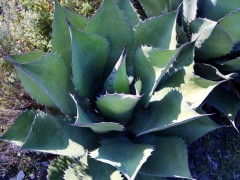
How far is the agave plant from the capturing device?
A: 153cm

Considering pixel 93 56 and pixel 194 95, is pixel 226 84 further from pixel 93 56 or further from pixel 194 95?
pixel 93 56

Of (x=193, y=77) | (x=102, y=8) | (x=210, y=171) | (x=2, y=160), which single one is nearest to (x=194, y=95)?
(x=193, y=77)

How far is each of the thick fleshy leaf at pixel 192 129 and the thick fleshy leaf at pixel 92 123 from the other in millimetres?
330

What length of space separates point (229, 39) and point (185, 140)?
56cm

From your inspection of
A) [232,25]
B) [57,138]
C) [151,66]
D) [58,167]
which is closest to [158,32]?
[151,66]

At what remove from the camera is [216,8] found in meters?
2.01

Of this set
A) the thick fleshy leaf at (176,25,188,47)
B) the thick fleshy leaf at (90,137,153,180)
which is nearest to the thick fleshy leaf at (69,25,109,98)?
the thick fleshy leaf at (90,137,153,180)

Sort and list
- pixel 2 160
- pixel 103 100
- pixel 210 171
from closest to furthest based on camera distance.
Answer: pixel 103 100, pixel 2 160, pixel 210 171

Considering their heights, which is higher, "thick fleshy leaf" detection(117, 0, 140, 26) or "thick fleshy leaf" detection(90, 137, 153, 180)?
"thick fleshy leaf" detection(117, 0, 140, 26)

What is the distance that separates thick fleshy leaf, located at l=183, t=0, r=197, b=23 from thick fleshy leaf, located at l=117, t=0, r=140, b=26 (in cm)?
36

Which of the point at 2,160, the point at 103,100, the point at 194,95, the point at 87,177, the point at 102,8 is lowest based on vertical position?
A: the point at 2,160

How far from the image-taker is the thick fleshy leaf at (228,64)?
1.98 metres

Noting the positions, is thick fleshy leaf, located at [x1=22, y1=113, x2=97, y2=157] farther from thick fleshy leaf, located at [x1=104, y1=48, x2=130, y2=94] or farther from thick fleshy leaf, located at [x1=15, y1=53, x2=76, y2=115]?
thick fleshy leaf, located at [x1=104, y1=48, x2=130, y2=94]

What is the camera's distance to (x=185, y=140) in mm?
1827
